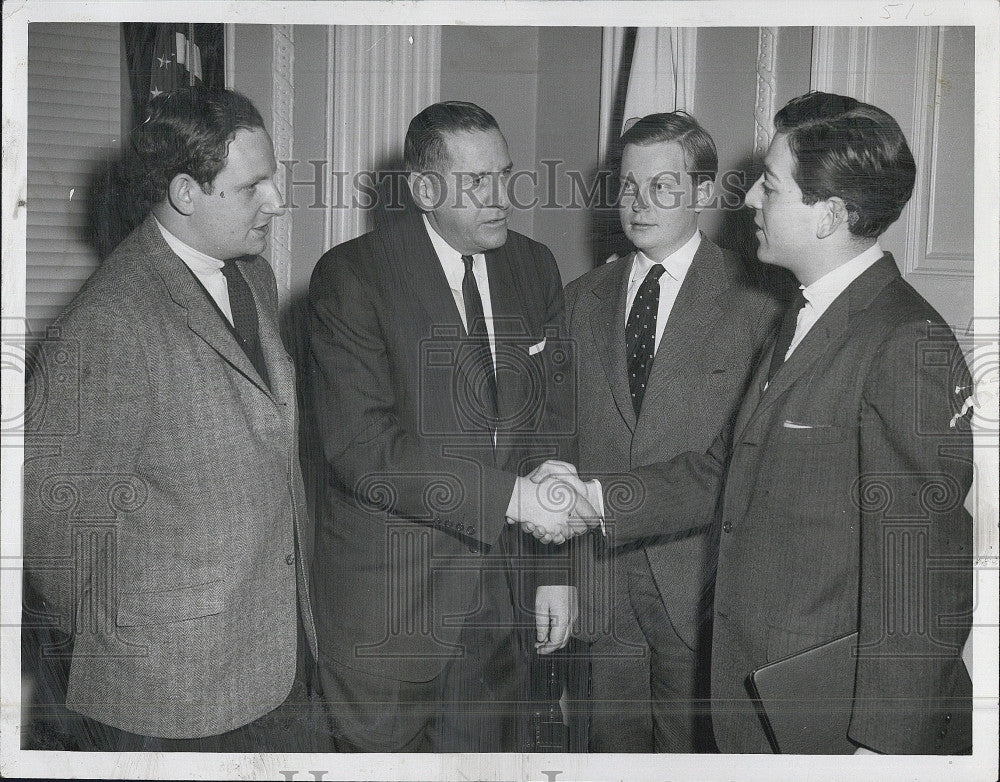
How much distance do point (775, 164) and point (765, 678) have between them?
0.87m

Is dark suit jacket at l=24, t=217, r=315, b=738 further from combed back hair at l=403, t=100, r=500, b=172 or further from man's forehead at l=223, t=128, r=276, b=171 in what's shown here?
combed back hair at l=403, t=100, r=500, b=172

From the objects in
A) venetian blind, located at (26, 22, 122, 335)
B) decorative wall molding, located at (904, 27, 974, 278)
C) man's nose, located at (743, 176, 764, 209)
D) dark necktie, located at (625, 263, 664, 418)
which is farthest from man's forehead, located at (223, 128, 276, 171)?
decorative wall molding, located at (904, 27, 974, 278)

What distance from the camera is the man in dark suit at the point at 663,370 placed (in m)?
1.62

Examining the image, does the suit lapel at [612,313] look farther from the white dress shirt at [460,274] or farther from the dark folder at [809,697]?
the dark folder at [809,697]

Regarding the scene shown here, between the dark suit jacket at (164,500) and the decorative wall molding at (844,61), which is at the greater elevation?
the decorative wall molding at (844,61)

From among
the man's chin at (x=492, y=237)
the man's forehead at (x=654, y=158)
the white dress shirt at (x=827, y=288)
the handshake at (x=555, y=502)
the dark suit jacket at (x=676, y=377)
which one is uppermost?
the man's forehead at (x=654, y=158)

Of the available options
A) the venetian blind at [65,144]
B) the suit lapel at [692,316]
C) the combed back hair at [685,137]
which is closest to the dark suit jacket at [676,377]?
the suit lapel at [692,316]

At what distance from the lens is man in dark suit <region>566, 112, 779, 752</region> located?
63.7 inches

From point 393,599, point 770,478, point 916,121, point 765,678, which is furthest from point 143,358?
point 916,121

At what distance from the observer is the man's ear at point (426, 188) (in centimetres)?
163

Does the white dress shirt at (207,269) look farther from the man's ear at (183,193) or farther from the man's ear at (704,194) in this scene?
the man's ear at (704,194)

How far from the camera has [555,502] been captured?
165 cm

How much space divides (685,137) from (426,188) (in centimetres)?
45

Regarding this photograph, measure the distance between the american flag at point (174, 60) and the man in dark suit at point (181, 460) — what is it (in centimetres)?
2
